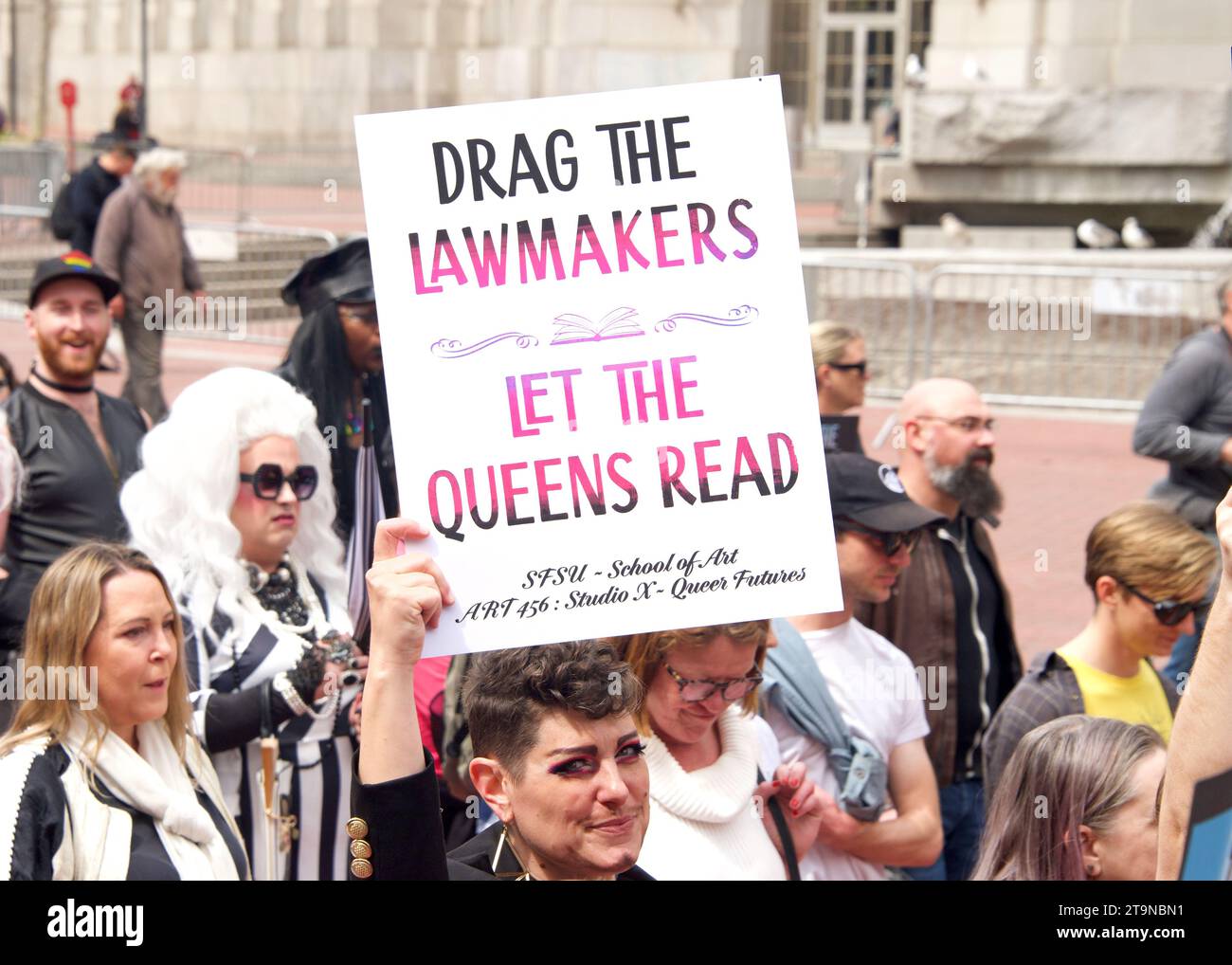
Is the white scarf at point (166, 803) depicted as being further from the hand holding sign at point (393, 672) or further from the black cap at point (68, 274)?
the black cap at point (68, 274)

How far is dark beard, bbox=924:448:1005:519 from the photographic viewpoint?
5.31m

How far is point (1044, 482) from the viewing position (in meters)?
11.8

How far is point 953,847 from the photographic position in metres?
4.84

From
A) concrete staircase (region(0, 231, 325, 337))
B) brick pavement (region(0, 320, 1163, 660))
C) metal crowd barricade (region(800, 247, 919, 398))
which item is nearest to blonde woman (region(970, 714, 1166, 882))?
brick pavement (region(0, 320, 1163, 660))

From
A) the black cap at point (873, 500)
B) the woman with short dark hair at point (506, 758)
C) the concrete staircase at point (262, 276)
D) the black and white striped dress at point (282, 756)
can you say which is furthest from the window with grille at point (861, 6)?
the woman with short dark hair at point (506, 758)

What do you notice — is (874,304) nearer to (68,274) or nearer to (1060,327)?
(1060,327)

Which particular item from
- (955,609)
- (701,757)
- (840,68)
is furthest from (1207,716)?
(840,68)

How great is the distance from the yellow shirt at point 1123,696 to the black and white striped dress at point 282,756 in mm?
1730

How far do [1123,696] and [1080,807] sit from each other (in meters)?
1.43

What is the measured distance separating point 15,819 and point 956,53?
1691cm

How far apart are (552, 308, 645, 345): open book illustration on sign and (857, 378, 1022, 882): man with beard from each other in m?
2.25

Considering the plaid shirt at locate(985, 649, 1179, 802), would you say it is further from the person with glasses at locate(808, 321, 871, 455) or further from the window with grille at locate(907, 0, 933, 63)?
the window with grille at locate(907, 0, 933, 63)
